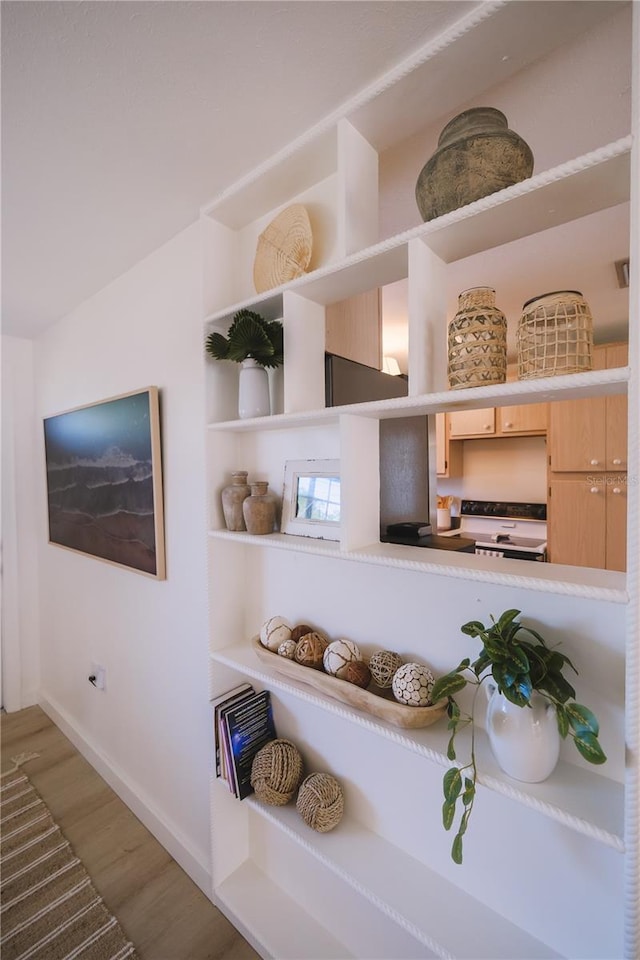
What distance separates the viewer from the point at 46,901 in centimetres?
147

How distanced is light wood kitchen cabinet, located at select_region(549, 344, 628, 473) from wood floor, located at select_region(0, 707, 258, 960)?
1850 mm

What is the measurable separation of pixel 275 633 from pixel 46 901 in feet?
4.59

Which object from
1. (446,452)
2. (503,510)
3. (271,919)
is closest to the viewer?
(271,919)

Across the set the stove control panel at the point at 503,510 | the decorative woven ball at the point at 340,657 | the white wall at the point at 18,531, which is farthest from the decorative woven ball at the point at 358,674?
the white wall at the point at 18,531

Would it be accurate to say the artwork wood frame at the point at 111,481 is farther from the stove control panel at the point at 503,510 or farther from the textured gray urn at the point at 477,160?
the stove control panel at the point at 503,510

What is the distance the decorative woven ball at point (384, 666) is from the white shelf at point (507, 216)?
0.91 metres

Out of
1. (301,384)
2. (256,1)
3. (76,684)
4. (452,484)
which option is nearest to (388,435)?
(301,384)

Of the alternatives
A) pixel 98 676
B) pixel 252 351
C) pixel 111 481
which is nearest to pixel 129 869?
pixel 98 676

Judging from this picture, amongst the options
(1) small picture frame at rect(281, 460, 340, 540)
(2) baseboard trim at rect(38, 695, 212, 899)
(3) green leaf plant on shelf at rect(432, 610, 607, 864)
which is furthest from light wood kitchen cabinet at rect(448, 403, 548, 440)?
(2) baseboard trim at rect(38, 695, 212, 899)

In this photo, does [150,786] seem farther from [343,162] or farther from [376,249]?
[343,162]

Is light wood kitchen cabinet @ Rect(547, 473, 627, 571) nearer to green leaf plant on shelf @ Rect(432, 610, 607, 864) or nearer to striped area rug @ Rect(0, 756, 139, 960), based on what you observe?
green leaf plant on shelf @ Rect(432, 610, 607, 864)

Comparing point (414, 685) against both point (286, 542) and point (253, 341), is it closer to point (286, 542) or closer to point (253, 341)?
point (286, 542)

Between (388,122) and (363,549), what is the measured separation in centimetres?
99

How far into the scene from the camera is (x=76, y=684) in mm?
2318
